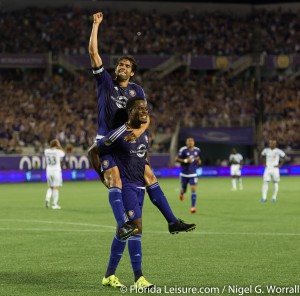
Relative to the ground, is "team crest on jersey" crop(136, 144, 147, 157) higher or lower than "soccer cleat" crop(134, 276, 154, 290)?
higher

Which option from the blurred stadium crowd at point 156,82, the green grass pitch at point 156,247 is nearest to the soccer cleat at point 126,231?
the green grass pitch at point 156,247

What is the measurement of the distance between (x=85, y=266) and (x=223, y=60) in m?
53.5

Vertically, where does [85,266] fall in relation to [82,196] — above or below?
above

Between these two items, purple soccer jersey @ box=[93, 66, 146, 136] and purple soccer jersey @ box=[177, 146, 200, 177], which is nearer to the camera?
purple soccer jersey @ box=[93, 66, 146, 136]

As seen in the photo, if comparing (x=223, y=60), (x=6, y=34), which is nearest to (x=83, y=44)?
(x=6, y=34)

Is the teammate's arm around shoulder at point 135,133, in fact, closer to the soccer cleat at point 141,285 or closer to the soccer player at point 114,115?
the soccer player at point 114,115

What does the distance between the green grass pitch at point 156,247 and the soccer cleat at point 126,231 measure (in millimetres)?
838

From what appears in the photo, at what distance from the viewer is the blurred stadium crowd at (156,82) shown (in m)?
54.1

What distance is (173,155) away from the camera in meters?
55.7

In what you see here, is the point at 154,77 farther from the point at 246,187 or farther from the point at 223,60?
the point at 246,187

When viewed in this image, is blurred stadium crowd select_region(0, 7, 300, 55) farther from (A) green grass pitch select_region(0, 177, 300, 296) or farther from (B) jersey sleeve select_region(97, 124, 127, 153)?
(B) jersey sleeve select_region(97, 124, 127, 153)

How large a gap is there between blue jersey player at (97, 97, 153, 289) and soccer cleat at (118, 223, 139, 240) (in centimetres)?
18

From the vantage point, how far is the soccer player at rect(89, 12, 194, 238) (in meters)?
10.8

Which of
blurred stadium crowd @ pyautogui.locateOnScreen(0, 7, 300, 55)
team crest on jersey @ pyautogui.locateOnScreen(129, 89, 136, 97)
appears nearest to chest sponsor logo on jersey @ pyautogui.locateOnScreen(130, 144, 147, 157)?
team crest on jersey @ pyautogui.locateOnScreen(129, 89, 136, 97)
